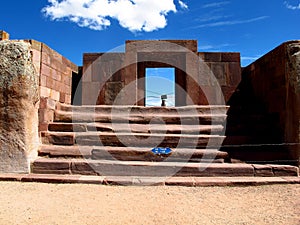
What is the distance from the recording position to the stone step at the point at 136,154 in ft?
15.0

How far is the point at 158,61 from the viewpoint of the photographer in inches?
309

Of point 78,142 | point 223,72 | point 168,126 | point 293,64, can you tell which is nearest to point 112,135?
point 78,142

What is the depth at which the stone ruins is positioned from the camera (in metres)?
4.25

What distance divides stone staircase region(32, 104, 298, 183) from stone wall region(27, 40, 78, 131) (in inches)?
10.3

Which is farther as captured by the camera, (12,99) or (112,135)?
(112,135)

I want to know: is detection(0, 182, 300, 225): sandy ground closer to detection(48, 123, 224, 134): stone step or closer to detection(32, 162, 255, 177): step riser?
detection(32, 162, 255, 177): step riser

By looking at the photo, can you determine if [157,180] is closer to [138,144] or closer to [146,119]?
[138,144]

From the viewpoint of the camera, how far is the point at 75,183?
3855mm

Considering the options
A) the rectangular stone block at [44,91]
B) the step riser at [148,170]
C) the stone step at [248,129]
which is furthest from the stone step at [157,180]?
the rectangular stone block at [44,91]

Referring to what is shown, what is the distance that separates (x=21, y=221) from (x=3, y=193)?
3.48 ft

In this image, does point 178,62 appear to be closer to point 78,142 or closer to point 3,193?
point 78,142

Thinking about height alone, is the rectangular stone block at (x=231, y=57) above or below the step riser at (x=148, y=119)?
above

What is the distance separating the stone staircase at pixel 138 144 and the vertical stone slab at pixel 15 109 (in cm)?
32

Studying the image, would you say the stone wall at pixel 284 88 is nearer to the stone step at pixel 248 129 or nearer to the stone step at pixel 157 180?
the stone step at pixel 248 129
